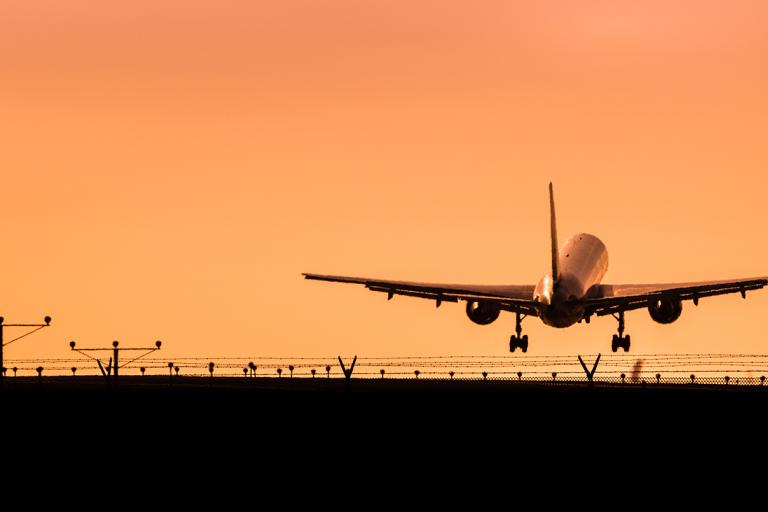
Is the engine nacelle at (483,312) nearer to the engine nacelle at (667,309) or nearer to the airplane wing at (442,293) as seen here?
the airplane wing at (442,293)

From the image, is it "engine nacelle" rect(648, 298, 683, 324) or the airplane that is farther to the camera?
"engine nacelle" rect(648, 298, 683, 324)

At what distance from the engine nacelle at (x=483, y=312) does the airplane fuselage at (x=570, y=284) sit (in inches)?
222

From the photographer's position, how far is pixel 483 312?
108 meters

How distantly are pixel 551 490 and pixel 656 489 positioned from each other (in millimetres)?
2319

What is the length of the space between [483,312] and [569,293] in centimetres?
1171

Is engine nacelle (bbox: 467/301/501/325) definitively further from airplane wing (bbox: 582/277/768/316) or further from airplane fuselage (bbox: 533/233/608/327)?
airplane wing (bbox: 582/277/768/316)

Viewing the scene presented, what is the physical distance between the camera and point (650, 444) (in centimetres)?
4475

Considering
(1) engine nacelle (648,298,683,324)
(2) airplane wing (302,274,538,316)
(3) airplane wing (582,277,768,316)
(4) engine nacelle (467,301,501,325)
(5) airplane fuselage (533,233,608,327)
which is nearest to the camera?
(5) airplane fuselage (533,233,608,327)

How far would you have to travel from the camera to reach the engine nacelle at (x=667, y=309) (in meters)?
103

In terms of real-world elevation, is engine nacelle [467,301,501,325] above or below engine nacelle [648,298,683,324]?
above

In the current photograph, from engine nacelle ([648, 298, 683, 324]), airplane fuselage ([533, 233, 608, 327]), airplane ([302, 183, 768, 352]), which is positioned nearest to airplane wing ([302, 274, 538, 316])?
airplane ([302, 183, 768, 352])

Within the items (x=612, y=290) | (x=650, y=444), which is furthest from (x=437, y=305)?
(x=650, y=444)

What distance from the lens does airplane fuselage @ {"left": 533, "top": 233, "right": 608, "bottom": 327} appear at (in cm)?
9706

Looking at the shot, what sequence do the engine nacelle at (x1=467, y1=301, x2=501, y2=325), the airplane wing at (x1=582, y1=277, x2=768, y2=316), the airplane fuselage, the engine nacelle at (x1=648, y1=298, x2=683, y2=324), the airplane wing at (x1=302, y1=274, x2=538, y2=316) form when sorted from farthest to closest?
the engine nacelle at (x1=467, y1=301, x2=501, y2=325), the airplane wing at (x1=302, y1=274, x2=538, y2=316), the engine nacelle at (x1=648, y1=298, x2=683, y2=324), the airplane wing at (x1=582, y1=277, x2=768, y2=316), the airplane fuselage
